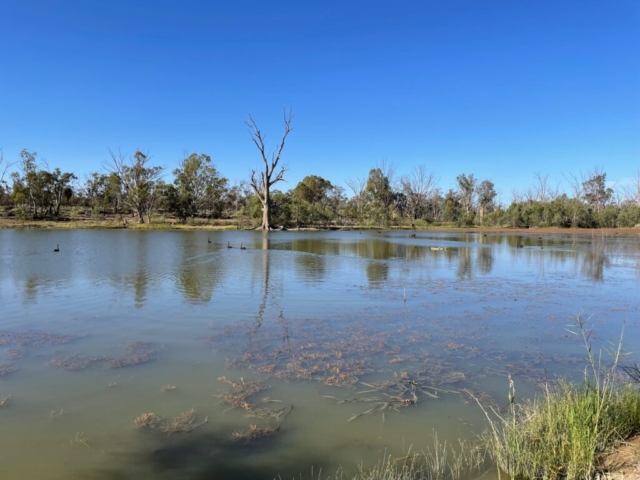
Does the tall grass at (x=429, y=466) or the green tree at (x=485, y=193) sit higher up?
the green tree at (x=485, y=193)

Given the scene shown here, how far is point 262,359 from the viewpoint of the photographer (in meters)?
6.59

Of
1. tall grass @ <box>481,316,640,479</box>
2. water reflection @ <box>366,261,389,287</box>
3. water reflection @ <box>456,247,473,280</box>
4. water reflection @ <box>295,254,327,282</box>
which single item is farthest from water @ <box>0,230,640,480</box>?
water reflection @ <box>456,247,473,280</box>

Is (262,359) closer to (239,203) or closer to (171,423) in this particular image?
(171,423)

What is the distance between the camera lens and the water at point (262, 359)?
4090 millimetres

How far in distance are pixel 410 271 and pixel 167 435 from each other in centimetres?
1465

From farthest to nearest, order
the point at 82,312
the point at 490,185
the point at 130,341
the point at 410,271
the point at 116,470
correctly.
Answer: the point at 490,185 < the point at 410,271 < the point at 82,312 < the point at 130,341 < the point at 116,470

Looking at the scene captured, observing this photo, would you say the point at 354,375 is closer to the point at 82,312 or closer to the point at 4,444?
the point at 4,444

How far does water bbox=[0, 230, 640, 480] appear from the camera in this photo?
13.4ft

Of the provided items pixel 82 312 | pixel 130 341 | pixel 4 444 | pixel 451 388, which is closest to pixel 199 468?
pixel 4 444

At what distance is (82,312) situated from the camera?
30.7 ft

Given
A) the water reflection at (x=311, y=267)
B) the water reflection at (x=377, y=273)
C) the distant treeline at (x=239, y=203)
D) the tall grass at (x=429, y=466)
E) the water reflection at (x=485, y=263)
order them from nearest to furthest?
the tall grass at (x=429, y=466) < the water reflection at (x=377, y=273) < the water reflection at (x=311, y=267) < the water reflection at (x=485, y=263) < the distant treeline at (x=239, y=203)

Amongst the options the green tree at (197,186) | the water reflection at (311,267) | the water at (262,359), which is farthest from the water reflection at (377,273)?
the green tree at (197,186)

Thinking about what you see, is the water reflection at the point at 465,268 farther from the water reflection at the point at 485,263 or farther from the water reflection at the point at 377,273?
the water reflection at the point at 377,273

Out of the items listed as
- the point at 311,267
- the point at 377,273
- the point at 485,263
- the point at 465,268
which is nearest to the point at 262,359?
the point at 377,273
